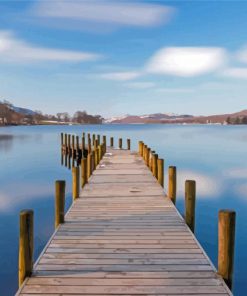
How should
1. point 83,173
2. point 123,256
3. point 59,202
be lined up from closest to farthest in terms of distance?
1. point 123,256
2. point 59,202
3. point 83,173

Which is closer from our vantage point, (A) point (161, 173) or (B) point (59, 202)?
(B) point (59, 202)

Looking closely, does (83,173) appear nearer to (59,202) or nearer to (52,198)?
(59,202)

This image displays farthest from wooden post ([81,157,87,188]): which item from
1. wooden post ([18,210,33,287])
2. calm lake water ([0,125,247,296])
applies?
wooden post ([18,210,33,287])

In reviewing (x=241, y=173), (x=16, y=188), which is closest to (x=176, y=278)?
(x=16, y=188)

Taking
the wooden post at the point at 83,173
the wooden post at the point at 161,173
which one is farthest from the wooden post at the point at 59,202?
the wooden post at the point at 161,173

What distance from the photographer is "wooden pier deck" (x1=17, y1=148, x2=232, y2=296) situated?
4.84m

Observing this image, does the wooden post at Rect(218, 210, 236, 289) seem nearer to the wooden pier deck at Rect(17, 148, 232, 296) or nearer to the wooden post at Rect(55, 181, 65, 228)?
the wooden pier deck at Rect(17, 148, 232, 296)

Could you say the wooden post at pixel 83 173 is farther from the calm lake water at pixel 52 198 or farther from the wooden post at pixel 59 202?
the wooden post at pixel 59 202

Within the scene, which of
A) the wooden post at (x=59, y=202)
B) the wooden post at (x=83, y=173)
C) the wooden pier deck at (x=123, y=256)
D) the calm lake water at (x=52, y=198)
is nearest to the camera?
the wooden pier deck at (x=123, y=256)

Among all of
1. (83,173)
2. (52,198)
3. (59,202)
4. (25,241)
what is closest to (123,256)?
(25,241)

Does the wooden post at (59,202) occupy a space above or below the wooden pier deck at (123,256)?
above

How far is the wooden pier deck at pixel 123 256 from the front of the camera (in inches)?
191

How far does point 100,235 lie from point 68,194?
13.0 metres

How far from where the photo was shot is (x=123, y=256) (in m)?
5.92
